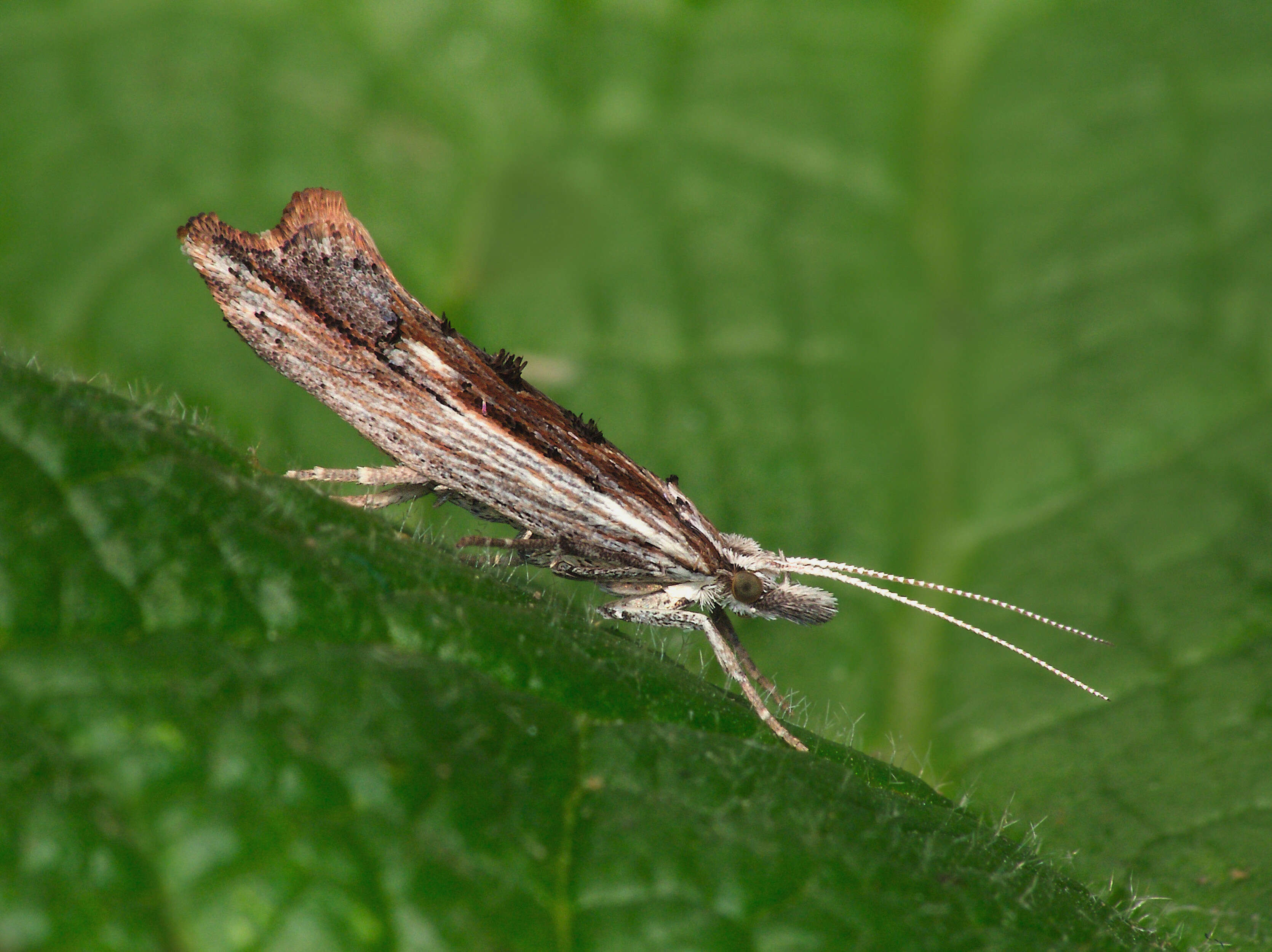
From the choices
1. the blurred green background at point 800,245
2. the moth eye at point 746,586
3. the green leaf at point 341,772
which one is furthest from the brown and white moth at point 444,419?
the blurred green background at point 800,245

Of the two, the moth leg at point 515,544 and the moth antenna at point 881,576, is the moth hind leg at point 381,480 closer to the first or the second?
the moth leg at point 515,544

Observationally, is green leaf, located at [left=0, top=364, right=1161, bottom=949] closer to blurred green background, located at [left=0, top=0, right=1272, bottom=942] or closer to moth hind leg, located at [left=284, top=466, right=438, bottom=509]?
moth hind leg, located at [left=284, top=466, right=438, bottom=509]

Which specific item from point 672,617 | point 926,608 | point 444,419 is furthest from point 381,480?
point 926,608

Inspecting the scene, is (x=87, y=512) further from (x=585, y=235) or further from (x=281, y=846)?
(x=585, y=235)

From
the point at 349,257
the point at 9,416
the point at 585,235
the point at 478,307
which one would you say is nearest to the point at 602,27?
the point at 585,235

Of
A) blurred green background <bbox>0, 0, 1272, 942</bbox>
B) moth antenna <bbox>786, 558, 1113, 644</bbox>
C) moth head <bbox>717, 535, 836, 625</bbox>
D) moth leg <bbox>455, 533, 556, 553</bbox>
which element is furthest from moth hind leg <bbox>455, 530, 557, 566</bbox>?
blurred green background <bbox>0, 0, 1272, 942</bbox>
